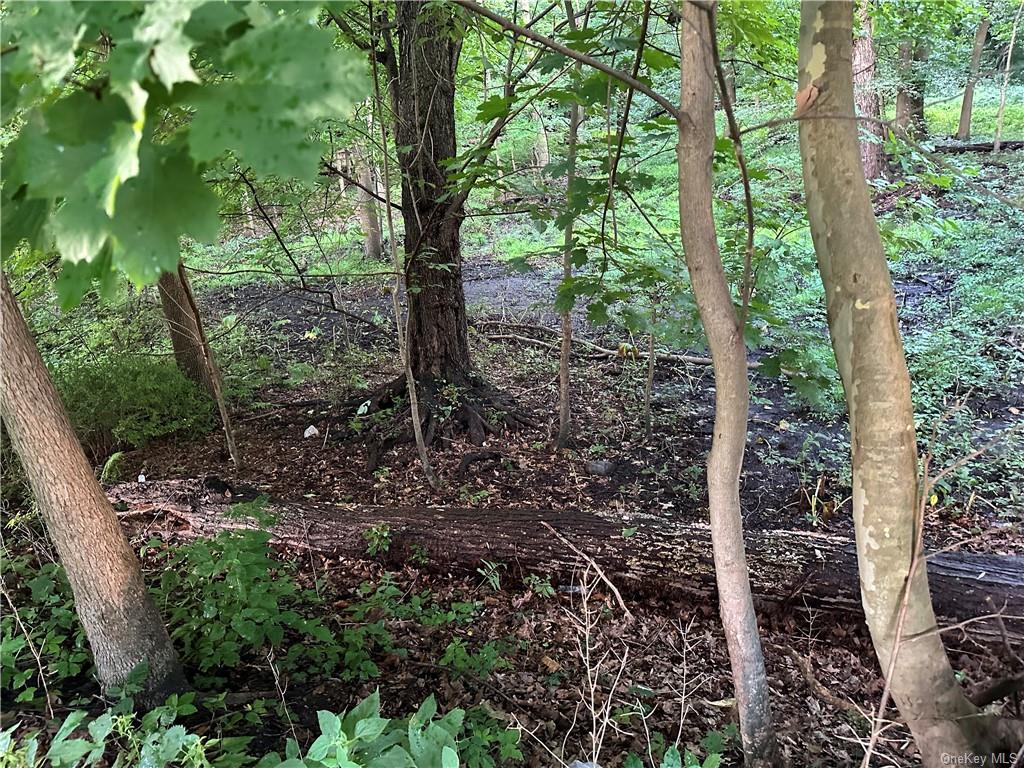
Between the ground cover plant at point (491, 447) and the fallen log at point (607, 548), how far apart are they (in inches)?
0.8

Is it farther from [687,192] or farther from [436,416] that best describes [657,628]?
[436,416]

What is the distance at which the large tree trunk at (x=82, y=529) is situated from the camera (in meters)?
2.02

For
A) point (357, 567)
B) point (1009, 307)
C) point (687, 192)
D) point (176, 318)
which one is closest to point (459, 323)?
point (357, 567)

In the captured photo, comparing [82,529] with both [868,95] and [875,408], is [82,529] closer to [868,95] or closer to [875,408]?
[875,408]

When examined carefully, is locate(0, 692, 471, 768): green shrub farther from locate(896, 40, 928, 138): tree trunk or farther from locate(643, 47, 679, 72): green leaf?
locate(896, 40, 928, 138): tree trunk

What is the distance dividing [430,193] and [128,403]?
10.4 feet

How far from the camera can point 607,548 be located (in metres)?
3.44

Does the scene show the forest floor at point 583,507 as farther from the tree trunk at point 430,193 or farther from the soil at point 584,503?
the tree trunk at point 430,193

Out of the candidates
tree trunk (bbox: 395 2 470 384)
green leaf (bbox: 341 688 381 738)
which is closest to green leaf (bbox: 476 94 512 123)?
tree trunk (bbox: 395 2 470 384)

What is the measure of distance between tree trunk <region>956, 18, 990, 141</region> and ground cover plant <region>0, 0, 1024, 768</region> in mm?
7186

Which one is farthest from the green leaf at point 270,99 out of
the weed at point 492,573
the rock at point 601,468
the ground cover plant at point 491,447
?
the rock at point 601,468

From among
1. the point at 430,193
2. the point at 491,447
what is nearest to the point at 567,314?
the point at 491,447

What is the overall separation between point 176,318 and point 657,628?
5.13 m

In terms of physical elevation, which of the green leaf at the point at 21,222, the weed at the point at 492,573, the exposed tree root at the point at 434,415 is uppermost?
the green leaf at the point at 21,222
